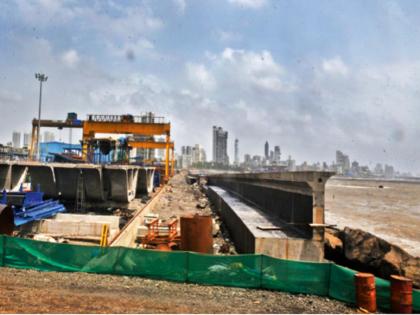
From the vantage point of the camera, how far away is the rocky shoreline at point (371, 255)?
49.1 feet

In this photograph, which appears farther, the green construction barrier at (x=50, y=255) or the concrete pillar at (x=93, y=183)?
the concrete pillar at (x=93, y=183)

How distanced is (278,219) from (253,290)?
939 centimetres

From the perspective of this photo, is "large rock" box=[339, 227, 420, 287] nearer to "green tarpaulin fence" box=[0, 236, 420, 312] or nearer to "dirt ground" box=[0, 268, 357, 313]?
"green tarpaulin fence" box=[0, 236, 420, 312]

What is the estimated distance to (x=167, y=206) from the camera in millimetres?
31422

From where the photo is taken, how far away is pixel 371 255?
52.9ft

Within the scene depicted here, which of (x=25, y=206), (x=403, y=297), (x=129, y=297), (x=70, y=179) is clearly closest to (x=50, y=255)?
(x=129, y=297)

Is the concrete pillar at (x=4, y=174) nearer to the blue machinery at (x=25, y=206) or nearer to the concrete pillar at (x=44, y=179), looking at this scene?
the concrete pillar at (x=44, y=179)

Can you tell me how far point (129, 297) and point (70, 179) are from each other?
19535 millimetres

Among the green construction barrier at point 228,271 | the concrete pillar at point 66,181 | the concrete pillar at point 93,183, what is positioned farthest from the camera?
the concrete pillar at point 93,183

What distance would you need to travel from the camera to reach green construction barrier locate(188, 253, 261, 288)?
9656 mm

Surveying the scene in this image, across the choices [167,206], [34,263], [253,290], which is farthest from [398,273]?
[167,206]

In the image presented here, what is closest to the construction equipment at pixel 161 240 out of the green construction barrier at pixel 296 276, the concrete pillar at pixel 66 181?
the green construction barrier at pixel 296 276

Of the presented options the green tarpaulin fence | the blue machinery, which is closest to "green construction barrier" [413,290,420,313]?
the green tarpaulin fence

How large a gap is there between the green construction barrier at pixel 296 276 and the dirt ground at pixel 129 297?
265mm
